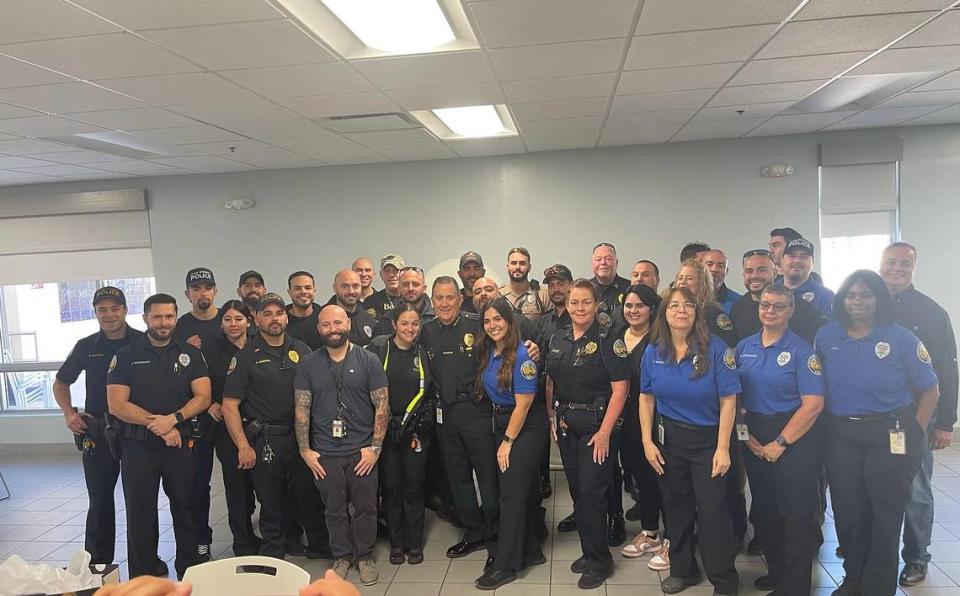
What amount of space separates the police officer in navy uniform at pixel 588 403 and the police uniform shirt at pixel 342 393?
1069 millimetres

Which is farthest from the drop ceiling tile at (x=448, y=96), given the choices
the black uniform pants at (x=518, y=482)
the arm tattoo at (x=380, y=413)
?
the black uniform pants at (x=518, y=482)

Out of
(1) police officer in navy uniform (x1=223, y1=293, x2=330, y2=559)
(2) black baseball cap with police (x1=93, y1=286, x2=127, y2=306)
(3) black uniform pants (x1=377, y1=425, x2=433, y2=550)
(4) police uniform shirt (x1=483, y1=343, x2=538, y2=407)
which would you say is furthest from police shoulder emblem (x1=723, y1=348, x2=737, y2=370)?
(2) black baseball cap with police (x1=93, y1=286, x2=127, y2=306)

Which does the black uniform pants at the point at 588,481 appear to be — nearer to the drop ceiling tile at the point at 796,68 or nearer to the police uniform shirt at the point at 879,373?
the police uniform shirt at the point at 879,373

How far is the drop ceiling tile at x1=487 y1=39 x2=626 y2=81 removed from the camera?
301 cm

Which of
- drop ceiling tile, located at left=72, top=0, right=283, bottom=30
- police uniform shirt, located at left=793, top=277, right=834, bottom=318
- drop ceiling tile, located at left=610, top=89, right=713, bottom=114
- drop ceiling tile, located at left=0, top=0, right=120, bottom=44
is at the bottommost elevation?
police uniform shirt, located at left=793, top=277, right=834, bottom=318

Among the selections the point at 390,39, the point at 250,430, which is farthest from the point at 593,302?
the point at 250,430

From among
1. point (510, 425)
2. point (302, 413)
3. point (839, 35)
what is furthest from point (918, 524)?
point (302, 413)

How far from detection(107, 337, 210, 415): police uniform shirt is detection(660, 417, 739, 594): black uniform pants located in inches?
108

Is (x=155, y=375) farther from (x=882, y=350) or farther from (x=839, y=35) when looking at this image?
(x=839, y=35)

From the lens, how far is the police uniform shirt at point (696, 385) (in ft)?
9.55

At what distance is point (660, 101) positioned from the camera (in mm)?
4309

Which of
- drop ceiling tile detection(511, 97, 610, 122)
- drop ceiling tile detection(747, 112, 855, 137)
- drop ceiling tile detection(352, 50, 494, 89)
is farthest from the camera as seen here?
drop ceiling tile detection(747, 112, 855, 137)

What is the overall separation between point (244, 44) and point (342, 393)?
1895mm

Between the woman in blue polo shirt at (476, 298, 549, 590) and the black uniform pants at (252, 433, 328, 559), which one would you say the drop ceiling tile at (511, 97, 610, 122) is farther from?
the black uniform pants at (252, 433, 328, 559)
